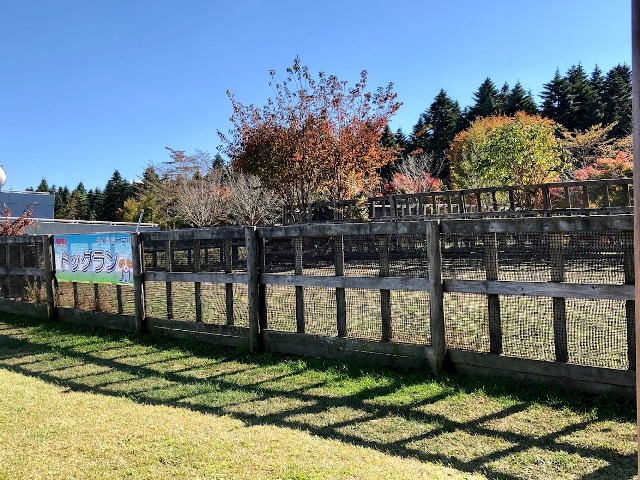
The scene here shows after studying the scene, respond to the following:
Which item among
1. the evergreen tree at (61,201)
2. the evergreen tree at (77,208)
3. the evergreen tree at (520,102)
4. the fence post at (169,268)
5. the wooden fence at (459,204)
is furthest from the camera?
the evergreen tree at (61,201)

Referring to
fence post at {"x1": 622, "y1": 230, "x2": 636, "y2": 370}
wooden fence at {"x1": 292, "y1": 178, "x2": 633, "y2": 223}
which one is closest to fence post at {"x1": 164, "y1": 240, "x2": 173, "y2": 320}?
fence post at {"x1": 622, "y1": 230, "x2": 636, "y2": 370}

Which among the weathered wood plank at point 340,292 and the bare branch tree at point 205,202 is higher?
the bare branch tree at point 205,202

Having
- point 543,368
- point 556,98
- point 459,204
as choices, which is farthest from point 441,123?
point 543,368

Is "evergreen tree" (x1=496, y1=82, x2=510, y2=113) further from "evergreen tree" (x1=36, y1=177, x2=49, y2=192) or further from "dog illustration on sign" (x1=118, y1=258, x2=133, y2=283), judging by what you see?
"evergreen tree" (x1=36, y1=177, x2=49, y2=192)

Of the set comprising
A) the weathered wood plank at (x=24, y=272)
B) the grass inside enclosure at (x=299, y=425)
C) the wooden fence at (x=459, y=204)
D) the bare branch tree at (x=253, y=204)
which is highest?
the bare branch tree at (x=253, y=204)

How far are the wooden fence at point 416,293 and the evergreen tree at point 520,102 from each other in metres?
41.7

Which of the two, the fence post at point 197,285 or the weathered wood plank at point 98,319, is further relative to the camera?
the weathered wood plank at point 98,319

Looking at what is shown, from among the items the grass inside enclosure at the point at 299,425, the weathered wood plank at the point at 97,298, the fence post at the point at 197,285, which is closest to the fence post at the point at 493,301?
the grass inside enclosure at the point at 299,425

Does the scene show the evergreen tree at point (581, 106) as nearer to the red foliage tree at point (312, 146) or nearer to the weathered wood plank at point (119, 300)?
the red foliage tree at point (312, 146)

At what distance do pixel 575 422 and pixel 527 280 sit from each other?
1190mm

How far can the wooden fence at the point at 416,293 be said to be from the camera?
161 inches

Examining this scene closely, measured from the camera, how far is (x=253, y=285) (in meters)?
6.16

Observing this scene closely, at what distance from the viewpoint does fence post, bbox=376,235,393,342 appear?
202 inches

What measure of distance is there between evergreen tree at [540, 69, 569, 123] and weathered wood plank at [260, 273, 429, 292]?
4335 cm
